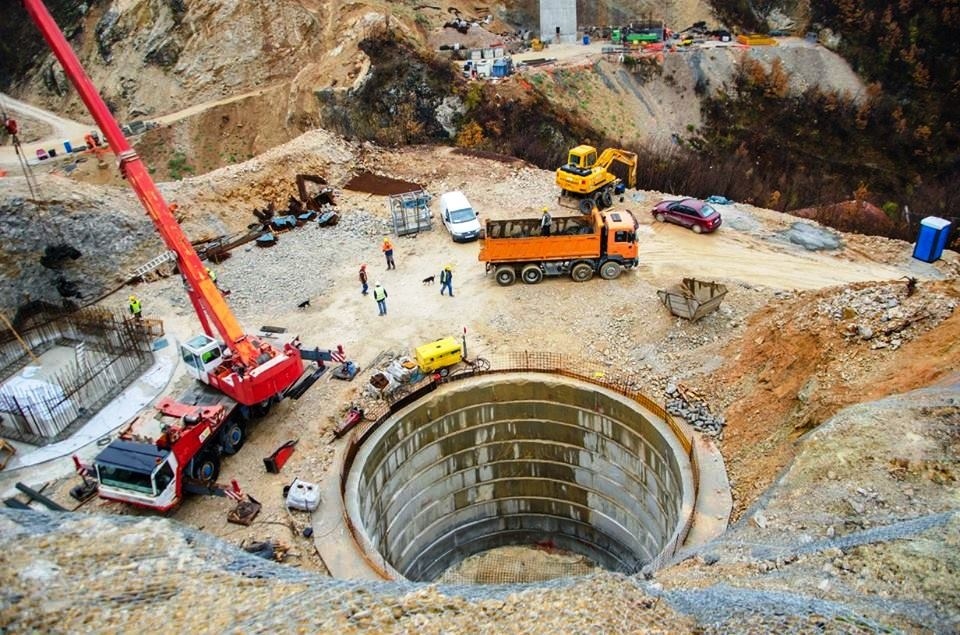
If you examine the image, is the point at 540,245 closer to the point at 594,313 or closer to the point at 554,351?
the point at 594,313

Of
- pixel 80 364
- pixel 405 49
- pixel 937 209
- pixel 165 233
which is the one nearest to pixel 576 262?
pixel 165 233

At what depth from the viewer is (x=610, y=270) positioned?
20594mm

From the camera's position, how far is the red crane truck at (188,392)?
1273 centimetres

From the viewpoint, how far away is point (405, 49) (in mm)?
34844

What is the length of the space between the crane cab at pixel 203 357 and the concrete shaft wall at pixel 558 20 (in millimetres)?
40705

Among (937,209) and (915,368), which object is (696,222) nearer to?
(915,368)

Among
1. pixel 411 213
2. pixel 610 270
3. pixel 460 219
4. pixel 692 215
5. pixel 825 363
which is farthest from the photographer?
pixel 411 213

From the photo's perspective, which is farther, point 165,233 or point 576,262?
point 576,262

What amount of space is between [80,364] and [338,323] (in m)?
7.02

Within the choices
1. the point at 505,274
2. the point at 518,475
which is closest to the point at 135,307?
the point at 505,274

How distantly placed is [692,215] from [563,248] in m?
5.97

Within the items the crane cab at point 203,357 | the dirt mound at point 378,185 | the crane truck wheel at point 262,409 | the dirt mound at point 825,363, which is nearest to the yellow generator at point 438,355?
the crane truck wheel at point 262,409

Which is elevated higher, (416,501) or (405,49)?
(405,49)

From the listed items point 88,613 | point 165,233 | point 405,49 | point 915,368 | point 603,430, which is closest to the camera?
point 88,613
